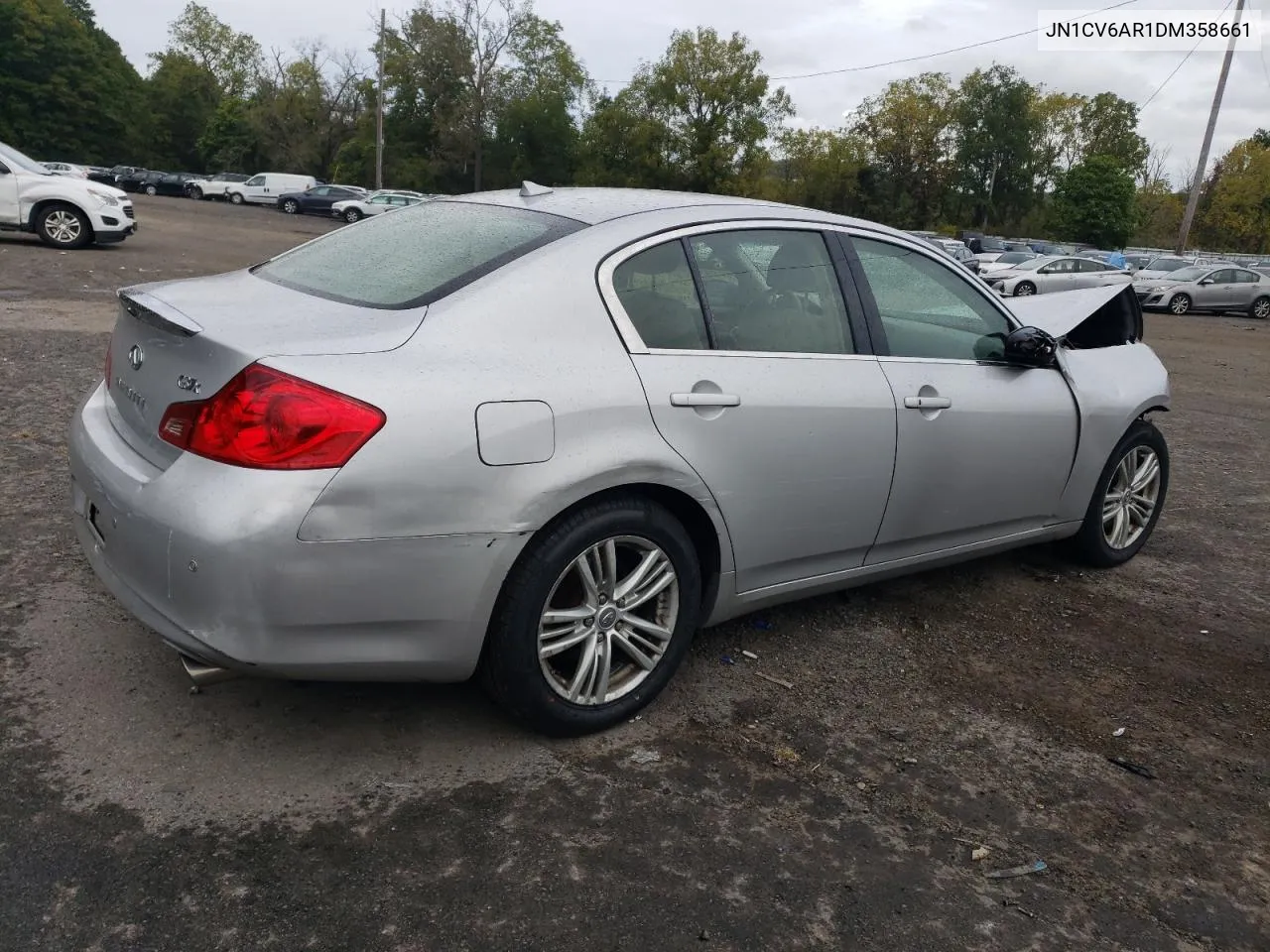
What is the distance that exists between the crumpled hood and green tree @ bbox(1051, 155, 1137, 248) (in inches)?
2290

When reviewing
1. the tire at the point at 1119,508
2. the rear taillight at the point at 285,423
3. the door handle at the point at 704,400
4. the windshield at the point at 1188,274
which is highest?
the windshield at the point at 1188,274

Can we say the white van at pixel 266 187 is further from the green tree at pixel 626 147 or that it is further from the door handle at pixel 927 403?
the door handle at pixel 927 403

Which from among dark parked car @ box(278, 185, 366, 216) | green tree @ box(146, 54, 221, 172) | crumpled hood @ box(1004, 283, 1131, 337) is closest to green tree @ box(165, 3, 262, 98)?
green tree @ box(146, 54, 221, 172)

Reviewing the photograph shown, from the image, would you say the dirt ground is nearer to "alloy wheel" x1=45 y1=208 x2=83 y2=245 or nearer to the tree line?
"alloy wheel" x1=45 y1=208 x2=83 y2=245

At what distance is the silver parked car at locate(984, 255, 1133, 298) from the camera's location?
25891 millimetres

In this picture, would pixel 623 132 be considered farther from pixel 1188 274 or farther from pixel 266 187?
pixel 1188 274

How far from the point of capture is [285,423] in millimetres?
2590

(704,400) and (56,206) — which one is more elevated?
(704,400)

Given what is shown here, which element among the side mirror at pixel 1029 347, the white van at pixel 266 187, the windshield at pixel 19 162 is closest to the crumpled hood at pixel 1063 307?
the side mirror at pixel 1029 347

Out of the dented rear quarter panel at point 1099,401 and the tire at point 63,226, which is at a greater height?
the dented rear quarter panel at point 1099,401

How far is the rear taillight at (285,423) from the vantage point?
258 cm

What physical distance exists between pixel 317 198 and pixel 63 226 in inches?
1380

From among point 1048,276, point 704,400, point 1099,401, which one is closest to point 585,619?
point 704,400

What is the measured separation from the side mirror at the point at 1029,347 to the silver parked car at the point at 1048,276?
22388 millimetres
